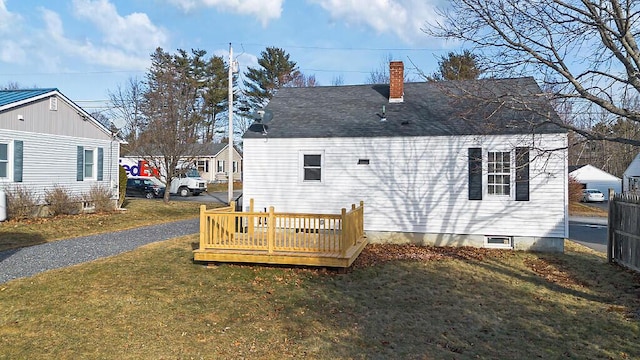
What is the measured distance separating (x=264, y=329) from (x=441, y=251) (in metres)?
6.89

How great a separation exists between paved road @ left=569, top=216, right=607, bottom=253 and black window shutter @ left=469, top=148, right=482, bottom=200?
16.0 feet

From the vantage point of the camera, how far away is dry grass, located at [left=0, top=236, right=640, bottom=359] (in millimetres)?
5484

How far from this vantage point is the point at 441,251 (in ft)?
38.7

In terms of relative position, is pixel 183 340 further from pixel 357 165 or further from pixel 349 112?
pixel 349 112

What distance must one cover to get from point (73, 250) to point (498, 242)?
10.8 metres

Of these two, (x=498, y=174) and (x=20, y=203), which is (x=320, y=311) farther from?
(x=20, y=203)

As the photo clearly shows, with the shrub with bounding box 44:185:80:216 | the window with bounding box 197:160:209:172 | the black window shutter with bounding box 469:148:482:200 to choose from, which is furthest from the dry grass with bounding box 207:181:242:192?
the black window shutter with bounding box 469:148:482:200

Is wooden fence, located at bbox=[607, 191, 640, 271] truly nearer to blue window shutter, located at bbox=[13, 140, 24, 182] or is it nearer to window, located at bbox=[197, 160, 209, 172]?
blue window shutter, located at bbox=[13, 140, 24, 182]

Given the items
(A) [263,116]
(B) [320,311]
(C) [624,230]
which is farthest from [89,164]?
(C) [624,230]

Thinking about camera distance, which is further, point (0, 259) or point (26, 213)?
point (26, 213)

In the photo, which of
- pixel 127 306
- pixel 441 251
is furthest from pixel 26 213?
pixel 441 251

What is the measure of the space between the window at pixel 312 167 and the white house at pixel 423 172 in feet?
0.10

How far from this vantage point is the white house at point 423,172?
1182 cm

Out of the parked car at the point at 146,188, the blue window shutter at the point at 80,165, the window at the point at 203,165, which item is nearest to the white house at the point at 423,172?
the blue window shutter at the point at 80,165
